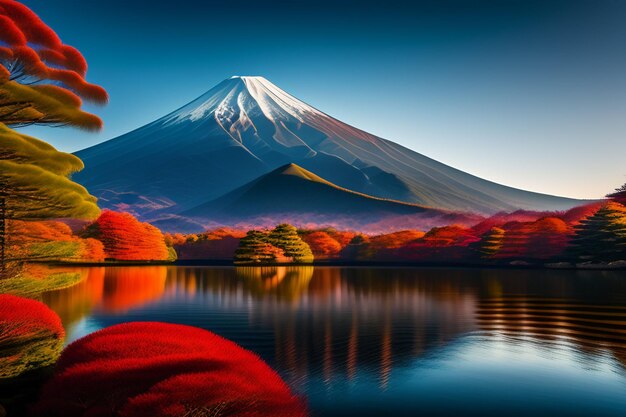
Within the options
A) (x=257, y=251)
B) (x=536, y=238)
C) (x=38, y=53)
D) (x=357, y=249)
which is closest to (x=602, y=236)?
(x=536, y=238)

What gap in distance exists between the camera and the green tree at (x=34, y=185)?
12061 mm

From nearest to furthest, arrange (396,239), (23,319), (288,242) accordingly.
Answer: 1. (23,319)
2. (288,242)
3. (396,239)

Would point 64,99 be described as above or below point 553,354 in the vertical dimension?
above

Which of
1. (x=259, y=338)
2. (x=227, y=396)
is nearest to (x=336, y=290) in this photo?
(x=259, y=338)

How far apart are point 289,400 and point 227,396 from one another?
131cm

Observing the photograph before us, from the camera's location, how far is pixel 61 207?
1388cm

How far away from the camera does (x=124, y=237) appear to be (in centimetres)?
8944

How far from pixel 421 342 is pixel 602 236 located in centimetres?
5952

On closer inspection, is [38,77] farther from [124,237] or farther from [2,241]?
[124,237]

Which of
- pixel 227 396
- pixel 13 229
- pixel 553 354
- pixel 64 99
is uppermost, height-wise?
pixel 64 99

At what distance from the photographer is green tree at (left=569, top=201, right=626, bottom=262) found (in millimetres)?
64312

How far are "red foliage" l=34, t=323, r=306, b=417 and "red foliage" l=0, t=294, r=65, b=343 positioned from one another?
1094 mm

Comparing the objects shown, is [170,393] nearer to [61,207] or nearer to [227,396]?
[227,396]

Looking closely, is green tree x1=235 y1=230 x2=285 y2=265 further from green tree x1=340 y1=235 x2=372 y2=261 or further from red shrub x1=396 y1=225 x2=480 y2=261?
red shrub x1=396 y1=225 x2=480 y2=261
